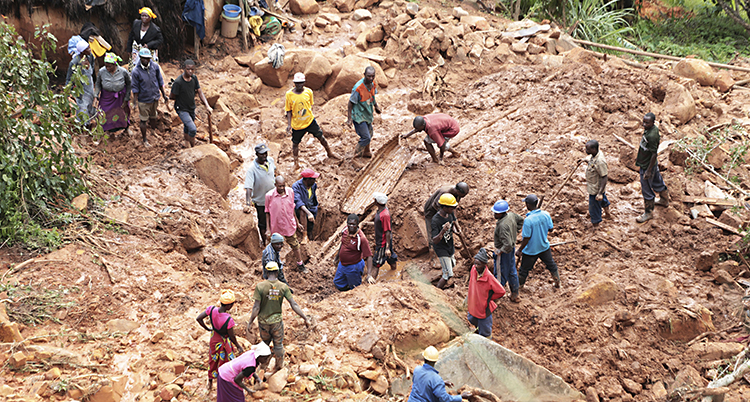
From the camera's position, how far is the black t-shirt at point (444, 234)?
21.8 ft

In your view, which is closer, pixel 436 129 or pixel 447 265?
pixel 447 265

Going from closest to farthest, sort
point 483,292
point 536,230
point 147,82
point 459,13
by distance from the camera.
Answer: point 483,292 < point 536,230 < point 147,82 < point 459,13

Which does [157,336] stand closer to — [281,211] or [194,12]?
[281,211]

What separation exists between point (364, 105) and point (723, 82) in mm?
7935

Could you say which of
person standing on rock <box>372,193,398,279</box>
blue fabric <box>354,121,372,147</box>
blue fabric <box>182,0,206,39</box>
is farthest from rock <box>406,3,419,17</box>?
person standing on rock <box>372,193,398,279</box>


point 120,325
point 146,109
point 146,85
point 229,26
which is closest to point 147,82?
point 146,85

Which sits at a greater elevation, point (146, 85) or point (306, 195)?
point (146, 85)

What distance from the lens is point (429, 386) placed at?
4.27 m

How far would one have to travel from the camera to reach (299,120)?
8.70m

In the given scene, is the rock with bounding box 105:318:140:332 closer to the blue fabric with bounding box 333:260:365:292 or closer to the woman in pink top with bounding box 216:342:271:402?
the woman in pink top with bounding box 216:342:271:402

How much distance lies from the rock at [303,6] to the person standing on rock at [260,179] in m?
7.57

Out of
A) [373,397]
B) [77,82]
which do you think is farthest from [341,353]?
[77,82]

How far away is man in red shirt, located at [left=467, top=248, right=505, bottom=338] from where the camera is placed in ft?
18.4

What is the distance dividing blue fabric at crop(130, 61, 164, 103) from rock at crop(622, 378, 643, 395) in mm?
7541
